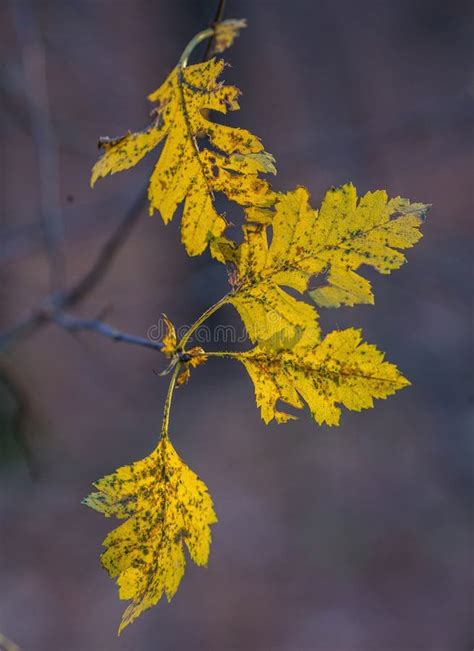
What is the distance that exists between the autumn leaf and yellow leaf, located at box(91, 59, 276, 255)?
28 mm

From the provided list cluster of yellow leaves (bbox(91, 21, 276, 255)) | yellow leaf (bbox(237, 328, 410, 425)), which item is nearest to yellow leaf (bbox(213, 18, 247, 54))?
Answer: cluster of yellow leaves (bbox(91, 21, 276, 255))

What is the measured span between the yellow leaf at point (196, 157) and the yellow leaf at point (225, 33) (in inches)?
1.5

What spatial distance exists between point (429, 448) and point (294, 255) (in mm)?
2973

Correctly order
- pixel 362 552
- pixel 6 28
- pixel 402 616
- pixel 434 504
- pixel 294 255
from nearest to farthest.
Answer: pixel 294 255 < pixel 402 616 < pixel 362 552 < pixel 434 504 < pixel 6 28

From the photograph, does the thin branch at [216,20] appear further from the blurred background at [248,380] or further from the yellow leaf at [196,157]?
the blurred background at [248,380]

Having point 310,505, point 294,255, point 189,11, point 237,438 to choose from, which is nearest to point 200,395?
point 237,438

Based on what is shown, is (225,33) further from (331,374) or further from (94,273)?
(94,273)

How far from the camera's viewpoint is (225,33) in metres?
0.58

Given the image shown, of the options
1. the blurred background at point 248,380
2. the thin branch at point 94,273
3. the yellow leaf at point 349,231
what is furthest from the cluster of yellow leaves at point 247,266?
the blurred background at point 248,380

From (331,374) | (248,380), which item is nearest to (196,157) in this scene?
(331,374)

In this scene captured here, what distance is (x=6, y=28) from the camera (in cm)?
347

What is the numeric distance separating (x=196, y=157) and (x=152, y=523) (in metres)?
0.38

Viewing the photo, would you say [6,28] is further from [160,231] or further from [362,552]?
[362,552]

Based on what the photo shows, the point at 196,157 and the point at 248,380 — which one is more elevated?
the point at 248,380
